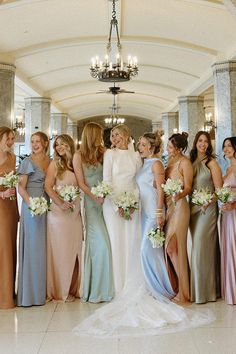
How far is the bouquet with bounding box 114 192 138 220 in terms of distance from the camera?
4.98 metres

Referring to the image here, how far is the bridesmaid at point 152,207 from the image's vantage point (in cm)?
509

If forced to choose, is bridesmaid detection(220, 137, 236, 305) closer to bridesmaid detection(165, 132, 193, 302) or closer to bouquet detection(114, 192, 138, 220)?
bridesmaid detection(165, 132, 193, 302)

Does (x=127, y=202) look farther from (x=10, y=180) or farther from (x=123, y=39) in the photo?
(x=123, y=39)

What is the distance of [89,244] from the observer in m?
5.24

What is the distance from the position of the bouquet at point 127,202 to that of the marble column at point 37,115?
13.7m

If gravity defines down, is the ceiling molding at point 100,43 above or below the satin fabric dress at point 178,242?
above

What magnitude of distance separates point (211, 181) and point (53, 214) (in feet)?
5.92

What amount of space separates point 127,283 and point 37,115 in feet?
47.0

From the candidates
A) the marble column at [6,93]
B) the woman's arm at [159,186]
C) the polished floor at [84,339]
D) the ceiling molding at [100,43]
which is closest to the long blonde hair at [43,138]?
the woman's arm at [159,186]

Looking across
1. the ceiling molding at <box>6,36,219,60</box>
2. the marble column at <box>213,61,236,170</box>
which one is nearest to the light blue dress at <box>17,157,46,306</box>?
the ceiling molding at <box>6,36,219,60</box>

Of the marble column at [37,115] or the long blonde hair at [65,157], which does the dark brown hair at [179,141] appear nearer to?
the long blonde hair at [65,157]

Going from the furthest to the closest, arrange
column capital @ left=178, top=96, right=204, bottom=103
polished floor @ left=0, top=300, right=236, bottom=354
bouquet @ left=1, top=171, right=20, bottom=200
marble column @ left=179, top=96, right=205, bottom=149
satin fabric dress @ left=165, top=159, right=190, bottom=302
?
column capital @ left=178, top=96, right=204, bottom=103, marble column @ left=179, top=96, right=205, bottom=149, satin fabric dress @ left=165, top=159, right=190, bottom=302, bouquet @ left=1, top=171, right=20, bottom=200, polished floor @ left=0, top=300, right=236, bottom=354

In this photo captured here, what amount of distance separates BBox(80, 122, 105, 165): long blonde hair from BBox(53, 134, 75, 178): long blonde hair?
0.43 feet

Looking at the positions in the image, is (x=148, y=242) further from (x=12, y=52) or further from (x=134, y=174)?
(x=12, y=52)
